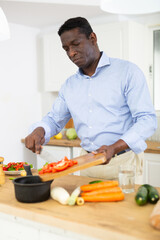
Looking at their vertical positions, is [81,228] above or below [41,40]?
below

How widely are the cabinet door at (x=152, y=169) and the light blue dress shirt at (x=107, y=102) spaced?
4.06 feet

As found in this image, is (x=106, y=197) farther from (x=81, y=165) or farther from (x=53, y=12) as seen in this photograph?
(x=53, y=12)

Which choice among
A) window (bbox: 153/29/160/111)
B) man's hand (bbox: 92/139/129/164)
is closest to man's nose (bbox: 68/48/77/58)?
man's hand (bbox: 92/139/129/164)

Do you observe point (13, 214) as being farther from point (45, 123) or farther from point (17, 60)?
point (17, 60)

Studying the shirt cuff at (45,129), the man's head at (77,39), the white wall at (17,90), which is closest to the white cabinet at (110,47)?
the white wall at (17,90)

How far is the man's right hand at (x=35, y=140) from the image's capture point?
1816 mm

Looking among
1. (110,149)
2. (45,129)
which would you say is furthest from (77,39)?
(110,149)

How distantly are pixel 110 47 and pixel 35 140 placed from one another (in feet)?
6.33

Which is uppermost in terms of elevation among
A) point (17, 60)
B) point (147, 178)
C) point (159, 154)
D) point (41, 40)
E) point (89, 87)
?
point (41, 40)

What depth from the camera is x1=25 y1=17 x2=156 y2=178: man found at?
5.91 ft

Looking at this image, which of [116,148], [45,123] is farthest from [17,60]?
[116,148]

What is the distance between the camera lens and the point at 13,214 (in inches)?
54.5

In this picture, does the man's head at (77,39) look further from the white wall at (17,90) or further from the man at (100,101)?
the white wall at (17,90)

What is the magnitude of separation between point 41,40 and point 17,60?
0.44m
